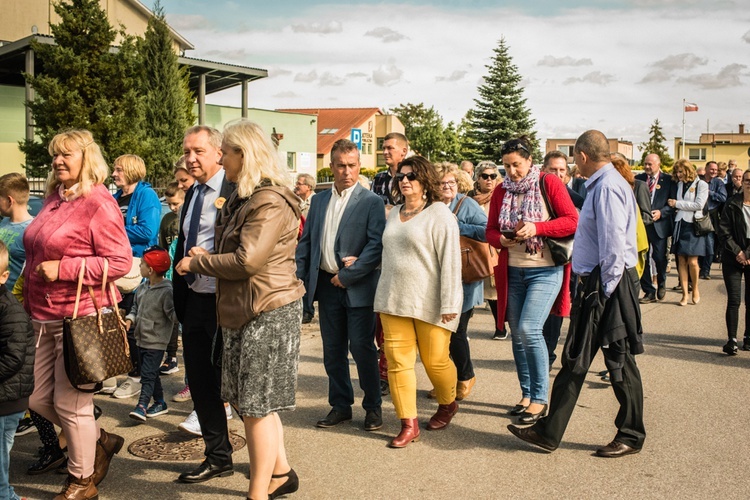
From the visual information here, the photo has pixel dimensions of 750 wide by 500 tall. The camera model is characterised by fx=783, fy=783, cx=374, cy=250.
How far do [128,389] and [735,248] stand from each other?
6.64 metres

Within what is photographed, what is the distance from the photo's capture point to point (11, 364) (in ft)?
13.4

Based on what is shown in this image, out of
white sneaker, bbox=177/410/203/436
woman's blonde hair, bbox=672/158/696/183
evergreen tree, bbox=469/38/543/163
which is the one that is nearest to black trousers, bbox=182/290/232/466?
white sneaker, bbox=177/410/203/436

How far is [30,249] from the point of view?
4.68 meters

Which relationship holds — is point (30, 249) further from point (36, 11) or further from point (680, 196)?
point (36, 11)

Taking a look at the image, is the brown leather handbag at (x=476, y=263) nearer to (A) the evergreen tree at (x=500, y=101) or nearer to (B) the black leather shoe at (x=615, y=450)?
(B) the black leather shoe at (x=615, y=450)

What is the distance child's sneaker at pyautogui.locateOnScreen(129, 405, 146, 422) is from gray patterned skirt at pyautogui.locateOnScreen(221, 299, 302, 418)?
2.03m

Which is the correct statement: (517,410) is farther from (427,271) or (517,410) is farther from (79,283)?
(79,283)

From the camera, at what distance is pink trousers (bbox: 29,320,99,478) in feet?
14.9

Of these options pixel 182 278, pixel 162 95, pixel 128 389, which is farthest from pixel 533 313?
pixel 162 95

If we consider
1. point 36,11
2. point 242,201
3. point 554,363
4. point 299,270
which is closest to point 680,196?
point 554,363

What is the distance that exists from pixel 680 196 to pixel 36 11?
114 ft

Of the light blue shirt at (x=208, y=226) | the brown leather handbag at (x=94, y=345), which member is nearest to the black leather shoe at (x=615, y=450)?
the light blue shirt at (x=208, y=226)

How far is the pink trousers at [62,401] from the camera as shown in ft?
14.9

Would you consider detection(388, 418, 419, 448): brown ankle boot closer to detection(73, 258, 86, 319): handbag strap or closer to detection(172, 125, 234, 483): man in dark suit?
detection(172, 125, 234, 483): man in dark suit
